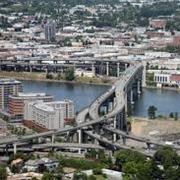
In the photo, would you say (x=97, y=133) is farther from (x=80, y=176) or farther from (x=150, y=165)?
(x=80, y=176)

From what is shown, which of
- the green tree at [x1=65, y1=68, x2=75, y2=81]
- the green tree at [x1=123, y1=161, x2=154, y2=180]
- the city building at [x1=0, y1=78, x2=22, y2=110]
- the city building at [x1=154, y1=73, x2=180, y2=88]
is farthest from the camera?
the green tree at [x1=65, y1=68, x2=75, y2=81]

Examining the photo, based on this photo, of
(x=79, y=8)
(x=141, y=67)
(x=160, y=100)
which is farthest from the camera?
(x=79, y=8)

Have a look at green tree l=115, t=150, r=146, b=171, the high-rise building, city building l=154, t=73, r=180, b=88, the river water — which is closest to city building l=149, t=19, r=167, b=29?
the high-rise building

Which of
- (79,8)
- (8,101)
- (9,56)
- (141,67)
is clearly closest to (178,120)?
(8,101)

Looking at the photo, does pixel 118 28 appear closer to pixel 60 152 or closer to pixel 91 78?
pixel 91 78

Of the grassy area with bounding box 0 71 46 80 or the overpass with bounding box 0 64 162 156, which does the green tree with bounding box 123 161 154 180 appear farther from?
the grassy area with bounding box 0 71 46 80

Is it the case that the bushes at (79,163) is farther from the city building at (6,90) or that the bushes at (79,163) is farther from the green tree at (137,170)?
the city building at (6,90)
